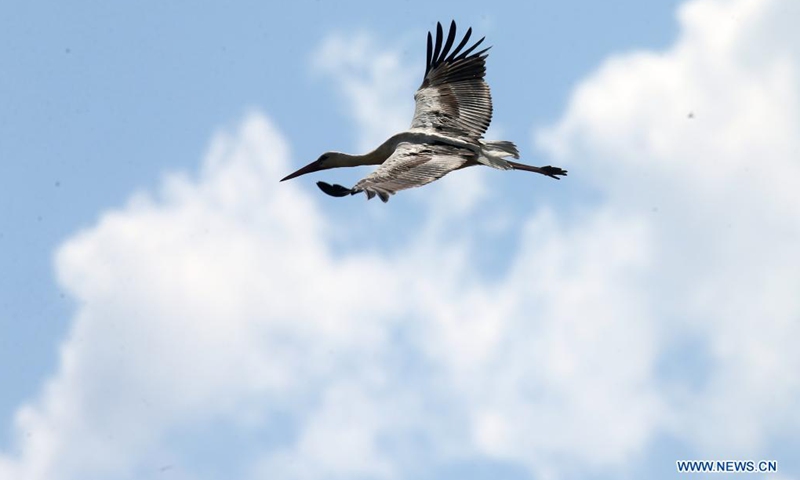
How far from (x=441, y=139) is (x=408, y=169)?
2.31m

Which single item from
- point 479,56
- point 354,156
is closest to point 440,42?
point 479,56

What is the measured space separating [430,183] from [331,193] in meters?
3.21

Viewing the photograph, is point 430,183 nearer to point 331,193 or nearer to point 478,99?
point 331,193

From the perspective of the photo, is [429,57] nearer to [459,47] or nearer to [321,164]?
[459,47]

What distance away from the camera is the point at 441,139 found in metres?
23.2

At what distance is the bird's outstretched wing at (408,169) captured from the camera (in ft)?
61.4

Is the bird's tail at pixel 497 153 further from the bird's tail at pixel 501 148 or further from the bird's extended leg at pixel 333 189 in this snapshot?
the bird's extended leg at pixel 333 189

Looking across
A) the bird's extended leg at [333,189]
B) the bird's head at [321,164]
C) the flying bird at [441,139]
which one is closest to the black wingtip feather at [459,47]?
the flying bird at [441,139]

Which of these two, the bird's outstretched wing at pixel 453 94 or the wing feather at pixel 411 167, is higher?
the bird's outstretched wing at pixel 453 94

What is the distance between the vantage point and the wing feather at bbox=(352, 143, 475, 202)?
63.1 feet

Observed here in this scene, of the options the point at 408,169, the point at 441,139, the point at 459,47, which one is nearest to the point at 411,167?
the point at 408,169

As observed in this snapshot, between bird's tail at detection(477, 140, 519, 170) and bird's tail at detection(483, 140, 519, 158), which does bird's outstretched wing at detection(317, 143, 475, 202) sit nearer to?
bird's tail at detection(477, 140, 519, 170)

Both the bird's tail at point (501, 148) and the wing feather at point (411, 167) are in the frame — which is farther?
the bird's tail at point (501, 148)

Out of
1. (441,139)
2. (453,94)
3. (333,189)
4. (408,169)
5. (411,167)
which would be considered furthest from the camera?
(453,94)
